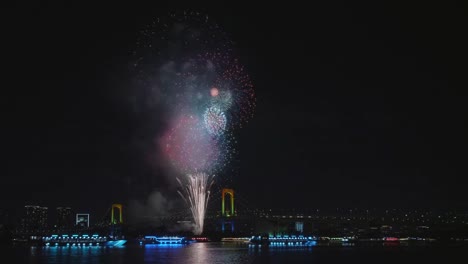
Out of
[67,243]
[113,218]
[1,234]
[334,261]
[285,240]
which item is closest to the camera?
[334,261]

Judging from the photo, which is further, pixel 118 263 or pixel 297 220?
pixel 297 220

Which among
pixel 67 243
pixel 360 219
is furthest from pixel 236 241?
pixel 67 243

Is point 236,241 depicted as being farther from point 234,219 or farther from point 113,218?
point 113,218

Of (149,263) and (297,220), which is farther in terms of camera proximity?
(297,220)

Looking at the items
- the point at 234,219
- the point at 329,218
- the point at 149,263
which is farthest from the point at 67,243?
the point at 149,263

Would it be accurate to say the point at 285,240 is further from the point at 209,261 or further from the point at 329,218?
the point at 209,261

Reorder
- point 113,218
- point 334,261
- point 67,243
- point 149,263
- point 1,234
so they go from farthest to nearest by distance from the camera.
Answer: point 113,218, point 1,234, point 67,243, point 334,261, point 149,263

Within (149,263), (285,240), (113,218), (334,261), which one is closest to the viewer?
(149,263)

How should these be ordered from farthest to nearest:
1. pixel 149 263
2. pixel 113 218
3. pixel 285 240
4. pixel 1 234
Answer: pixel 113 218
pixel 1 234
pixel 285 240
pixel 149 263
